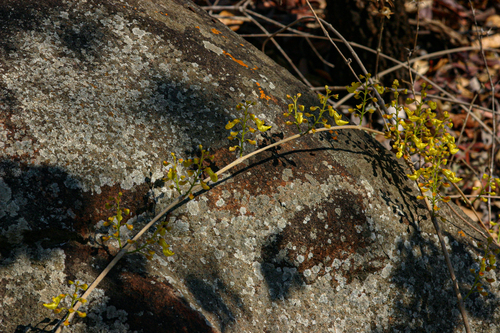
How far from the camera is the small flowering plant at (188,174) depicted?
1.21 meters

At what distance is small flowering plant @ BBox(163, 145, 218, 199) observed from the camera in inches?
47.8

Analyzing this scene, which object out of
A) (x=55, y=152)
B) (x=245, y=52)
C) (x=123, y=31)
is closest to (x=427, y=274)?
(x=245, y=52)

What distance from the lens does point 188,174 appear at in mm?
1272

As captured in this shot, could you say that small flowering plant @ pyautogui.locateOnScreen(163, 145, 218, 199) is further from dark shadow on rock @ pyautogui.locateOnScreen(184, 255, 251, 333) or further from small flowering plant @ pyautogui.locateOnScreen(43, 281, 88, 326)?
small flowering plant @ pyautogui.locateOnScreen(43, 281, 88, 326)

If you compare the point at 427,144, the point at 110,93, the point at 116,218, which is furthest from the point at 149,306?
the point at 427,144

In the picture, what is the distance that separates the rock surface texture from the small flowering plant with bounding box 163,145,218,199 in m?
0.06

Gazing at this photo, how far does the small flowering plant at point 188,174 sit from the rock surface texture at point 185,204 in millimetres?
57

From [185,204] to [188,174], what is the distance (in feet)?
0.39

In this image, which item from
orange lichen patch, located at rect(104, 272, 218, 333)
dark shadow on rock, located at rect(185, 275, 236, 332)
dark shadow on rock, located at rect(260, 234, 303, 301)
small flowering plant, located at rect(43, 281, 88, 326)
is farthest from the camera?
dark shadow on rock, located at rect(260, 234, 303, 301)

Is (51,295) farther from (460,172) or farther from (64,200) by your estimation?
(460,172)

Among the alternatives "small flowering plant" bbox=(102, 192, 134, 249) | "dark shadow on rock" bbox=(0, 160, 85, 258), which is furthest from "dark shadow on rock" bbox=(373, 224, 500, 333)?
"dark shadow on rock" bbox=(0, 160, 85, 258)

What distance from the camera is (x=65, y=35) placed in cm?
140

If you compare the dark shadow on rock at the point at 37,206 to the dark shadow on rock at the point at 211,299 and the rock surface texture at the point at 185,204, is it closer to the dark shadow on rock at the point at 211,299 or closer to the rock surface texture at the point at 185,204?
the rock surface texture at the point at 185,204

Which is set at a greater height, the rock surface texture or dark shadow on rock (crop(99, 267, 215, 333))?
the rock surface texture
